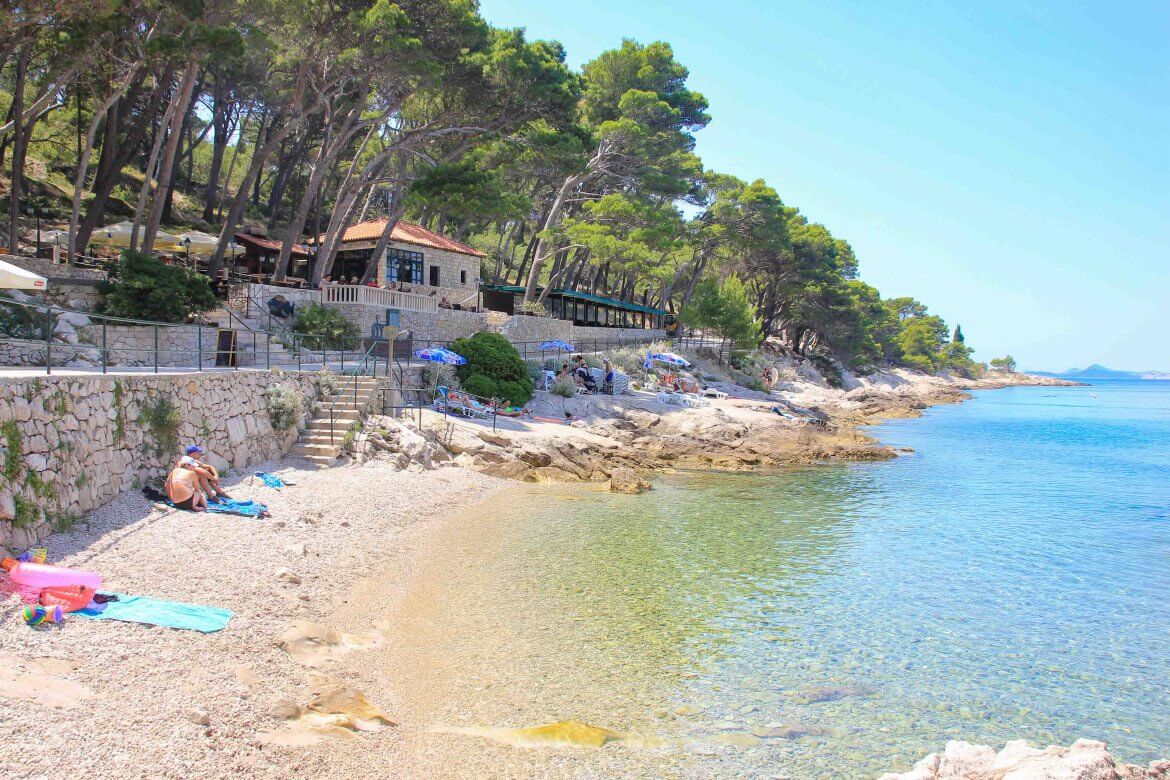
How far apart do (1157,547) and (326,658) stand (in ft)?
62.8

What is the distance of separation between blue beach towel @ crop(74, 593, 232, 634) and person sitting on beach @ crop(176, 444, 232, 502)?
462 cm

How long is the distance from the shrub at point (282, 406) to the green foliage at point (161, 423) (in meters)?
4.01

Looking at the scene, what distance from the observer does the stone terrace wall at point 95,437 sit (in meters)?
9.24

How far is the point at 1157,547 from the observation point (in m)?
17.6

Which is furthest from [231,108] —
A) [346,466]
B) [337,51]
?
[346,466]

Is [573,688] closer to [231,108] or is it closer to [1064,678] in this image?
[1064,678]

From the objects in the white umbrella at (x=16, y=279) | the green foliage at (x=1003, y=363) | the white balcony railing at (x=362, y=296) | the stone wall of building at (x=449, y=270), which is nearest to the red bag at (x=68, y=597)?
the white umbrella at (x=16, y=279)

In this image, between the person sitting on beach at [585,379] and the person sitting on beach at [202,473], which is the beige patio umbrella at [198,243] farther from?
the person sitting on beach at [202,473]

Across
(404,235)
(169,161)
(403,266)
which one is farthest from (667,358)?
(169,161)

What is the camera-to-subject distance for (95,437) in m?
11.3

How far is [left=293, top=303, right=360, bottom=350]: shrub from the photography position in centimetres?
2659

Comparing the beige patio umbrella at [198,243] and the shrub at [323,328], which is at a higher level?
the beige patio umbrella at [198,243]

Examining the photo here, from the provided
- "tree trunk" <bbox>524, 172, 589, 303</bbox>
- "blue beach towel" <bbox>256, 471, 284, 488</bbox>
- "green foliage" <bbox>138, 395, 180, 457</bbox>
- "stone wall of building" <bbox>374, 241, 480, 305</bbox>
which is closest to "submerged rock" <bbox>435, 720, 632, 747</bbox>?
"green foliage" <bbox>138, 395, 180, 457</bbox>

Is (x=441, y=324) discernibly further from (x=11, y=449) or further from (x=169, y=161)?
(x=11, y=449)
